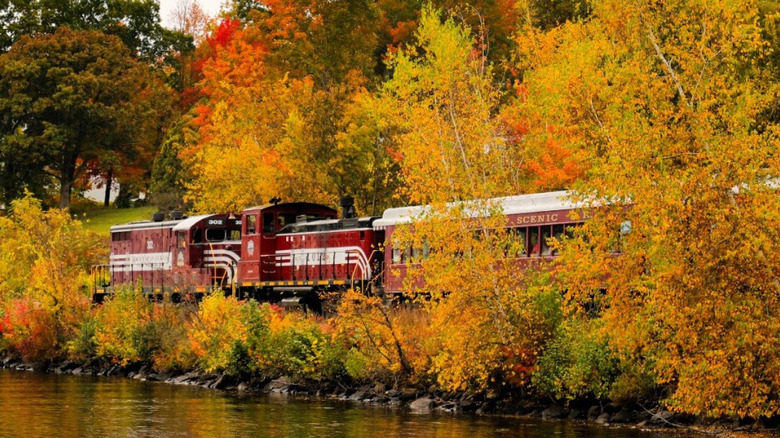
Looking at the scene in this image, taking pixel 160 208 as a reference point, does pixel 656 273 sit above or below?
below

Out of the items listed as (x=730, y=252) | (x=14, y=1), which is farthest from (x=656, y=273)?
(x=14, y=1)

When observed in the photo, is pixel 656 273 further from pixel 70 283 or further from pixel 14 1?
pixel 14 1

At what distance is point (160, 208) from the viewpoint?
2901 inches

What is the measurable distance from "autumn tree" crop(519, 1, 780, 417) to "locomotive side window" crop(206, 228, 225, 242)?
26.5 meters

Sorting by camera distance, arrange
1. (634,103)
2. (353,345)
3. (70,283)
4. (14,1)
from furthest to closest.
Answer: (14,1) → (70,283) → (353,345) → (634,103)

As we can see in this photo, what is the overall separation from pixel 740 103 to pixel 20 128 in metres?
68.4

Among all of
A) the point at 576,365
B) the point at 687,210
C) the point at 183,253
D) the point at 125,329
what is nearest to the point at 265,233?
the point at 183,253

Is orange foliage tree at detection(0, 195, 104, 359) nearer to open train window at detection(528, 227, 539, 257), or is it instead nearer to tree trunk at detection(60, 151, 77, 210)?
open train window at detection(528, 227, 539, 257)

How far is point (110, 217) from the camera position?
83.6 metres

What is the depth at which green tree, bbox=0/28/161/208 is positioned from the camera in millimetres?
78438

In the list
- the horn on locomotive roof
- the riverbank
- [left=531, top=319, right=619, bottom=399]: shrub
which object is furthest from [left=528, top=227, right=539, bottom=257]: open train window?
the horn on locomotive roof

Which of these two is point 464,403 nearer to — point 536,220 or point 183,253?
point 536,220

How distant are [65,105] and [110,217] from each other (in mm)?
9452

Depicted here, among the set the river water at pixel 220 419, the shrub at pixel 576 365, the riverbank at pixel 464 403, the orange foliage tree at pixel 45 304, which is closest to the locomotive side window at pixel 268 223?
the orange foliage tree at pixel 45 304
